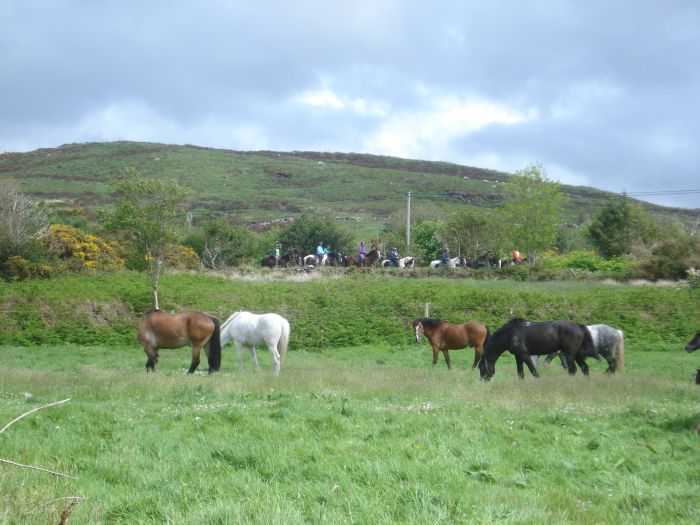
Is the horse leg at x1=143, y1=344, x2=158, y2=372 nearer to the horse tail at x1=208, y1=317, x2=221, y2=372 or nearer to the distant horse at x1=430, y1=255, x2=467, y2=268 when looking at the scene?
the horse tail at x1=208, y1=317, x2=221, y2=372

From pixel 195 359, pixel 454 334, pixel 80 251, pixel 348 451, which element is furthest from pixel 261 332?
pixel 80 251

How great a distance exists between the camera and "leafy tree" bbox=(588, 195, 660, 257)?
56812mm

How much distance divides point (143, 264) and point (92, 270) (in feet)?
25.2

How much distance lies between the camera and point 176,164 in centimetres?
12006

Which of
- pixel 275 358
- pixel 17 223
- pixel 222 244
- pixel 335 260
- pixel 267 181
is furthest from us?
pixel 267 181

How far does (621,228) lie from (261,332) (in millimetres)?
45757

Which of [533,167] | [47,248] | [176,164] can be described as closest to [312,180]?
[176,164]

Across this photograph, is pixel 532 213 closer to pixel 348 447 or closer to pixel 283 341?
pixel 283 341

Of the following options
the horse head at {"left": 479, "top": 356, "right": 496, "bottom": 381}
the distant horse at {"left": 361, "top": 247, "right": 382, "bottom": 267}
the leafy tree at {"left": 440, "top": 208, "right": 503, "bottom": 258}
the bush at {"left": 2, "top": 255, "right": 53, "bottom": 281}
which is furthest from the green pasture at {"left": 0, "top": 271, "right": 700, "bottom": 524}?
the leafy tree at {"left": 440, "top": 208, "right": 503, "bottom": 258}

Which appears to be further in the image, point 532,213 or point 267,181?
point 267,181

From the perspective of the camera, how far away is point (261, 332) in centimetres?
1895

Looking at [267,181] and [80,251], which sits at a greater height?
[267,181]

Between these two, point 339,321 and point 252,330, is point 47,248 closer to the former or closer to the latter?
point 339,321

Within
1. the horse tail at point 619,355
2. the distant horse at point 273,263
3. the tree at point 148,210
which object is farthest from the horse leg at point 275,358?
the distant horse at point 273,263
